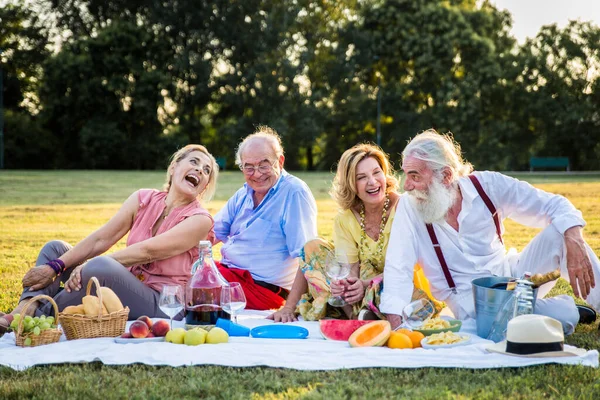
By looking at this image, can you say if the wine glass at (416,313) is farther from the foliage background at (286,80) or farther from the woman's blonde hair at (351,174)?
the foliage background at (286,80)

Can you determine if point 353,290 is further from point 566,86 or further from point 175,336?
point 566,86

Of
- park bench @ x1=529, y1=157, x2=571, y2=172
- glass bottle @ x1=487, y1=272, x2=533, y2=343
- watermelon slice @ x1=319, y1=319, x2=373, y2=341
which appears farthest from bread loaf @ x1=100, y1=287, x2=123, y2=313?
park bench @ x1=529, y1=157, x2=571, y2=172

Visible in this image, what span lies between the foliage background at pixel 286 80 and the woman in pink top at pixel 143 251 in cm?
3412

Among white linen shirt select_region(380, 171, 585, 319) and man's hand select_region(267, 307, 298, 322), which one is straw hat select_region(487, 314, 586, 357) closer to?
white linen shirt select_region(380, 171, 585, 319)

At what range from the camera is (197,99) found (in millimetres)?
41500

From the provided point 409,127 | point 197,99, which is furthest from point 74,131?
point 409,127

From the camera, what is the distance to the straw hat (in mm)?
4102

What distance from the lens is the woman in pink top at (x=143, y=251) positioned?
516cm

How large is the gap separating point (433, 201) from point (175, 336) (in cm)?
200

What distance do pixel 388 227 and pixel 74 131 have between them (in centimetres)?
3862

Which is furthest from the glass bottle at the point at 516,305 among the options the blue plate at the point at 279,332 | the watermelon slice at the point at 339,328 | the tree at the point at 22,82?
the tree at the point at 22,82

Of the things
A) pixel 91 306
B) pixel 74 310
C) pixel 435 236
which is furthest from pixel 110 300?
pixel 435 236

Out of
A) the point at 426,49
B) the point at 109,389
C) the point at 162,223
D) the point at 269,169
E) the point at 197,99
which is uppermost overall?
the point at 426,49

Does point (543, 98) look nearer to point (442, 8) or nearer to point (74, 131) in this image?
point (442, 8)
